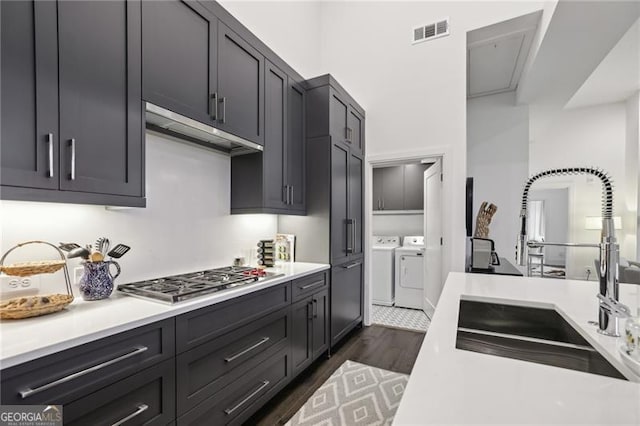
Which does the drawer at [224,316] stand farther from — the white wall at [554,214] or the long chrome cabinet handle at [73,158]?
the white wall at [554,214]

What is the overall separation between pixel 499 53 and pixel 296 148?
279 cm

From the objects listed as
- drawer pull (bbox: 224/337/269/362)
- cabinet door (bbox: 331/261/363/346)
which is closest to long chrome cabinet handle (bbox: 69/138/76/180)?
drawer pull (bbox: 224/337/269/362)

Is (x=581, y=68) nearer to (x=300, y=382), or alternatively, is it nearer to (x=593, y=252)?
(x=593, y=252)

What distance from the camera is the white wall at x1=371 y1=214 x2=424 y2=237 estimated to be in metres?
4.85

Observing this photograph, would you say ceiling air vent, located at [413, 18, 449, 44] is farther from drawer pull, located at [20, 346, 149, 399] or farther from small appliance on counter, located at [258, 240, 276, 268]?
drawer pull, located at [20, 346, 149, 399]

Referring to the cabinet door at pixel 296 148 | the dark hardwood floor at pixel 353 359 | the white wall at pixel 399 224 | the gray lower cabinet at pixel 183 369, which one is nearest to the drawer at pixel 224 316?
the gray lower cabinet at pixel 183 369

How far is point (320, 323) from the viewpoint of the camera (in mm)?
2559

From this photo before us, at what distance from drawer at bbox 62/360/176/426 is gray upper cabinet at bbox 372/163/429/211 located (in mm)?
4036

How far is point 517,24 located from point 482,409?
3.74 m

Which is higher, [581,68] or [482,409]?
[581,68]

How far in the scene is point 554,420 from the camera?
0.54 metres

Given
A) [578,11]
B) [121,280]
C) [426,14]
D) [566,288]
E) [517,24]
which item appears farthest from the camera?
[426,14]

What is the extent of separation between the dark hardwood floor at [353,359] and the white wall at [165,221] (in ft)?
3.71

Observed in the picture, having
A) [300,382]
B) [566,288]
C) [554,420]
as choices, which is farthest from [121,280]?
[566,288]
